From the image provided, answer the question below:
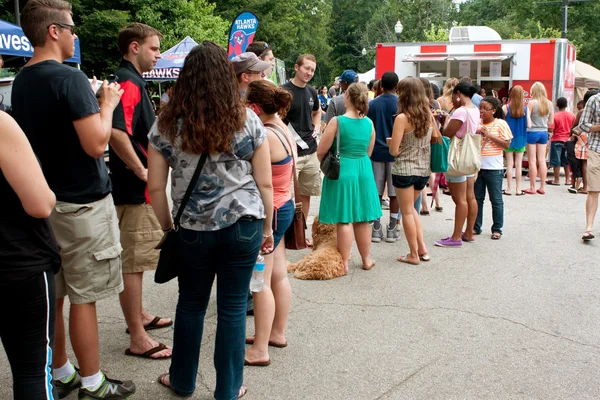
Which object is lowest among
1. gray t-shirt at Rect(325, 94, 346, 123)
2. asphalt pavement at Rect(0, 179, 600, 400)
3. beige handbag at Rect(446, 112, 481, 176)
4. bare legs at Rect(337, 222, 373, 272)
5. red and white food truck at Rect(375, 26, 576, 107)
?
asphalt pavement at Rect(0, 179, 600, 400)

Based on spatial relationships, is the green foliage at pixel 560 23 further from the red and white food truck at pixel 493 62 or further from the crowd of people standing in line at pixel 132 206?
the crowd of people standing in line at pixel 132 206

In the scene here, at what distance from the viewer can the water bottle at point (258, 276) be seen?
3.74m

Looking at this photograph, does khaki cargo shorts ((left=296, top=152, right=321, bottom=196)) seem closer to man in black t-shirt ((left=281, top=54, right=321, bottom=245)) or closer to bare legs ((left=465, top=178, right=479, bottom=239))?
man in black t-shirt ((left=281, top=54, right=321, bottom=245))

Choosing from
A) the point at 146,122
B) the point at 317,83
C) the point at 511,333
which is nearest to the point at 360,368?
the point at 511,333

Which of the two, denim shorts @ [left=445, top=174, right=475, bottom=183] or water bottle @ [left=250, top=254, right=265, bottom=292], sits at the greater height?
denim shorts @ [left=445, top=174, right=475, bottom=183]

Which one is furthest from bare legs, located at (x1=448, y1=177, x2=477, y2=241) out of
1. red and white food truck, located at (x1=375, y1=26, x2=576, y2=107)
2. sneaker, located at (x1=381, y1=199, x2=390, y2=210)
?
red and white food truck, located at (x1=375, y1=26, x2=576, y2=107)

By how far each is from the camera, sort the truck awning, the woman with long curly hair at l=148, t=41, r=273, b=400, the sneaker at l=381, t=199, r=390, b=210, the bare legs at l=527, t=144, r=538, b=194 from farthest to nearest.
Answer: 1. the truck awning
2. the bare legs at l=527, t=144, r=538, b=194
3. the sneaker at l=381, t=199, r=390, b=210
4. the woman with long curly hair at l=148, t=41, r=273, b=400

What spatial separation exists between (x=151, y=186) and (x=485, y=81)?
13.9 m

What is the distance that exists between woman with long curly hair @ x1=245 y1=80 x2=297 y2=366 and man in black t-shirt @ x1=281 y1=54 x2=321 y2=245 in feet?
8.40

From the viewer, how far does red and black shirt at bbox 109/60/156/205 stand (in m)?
3.74

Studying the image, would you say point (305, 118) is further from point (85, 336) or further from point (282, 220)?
point (85, 336)

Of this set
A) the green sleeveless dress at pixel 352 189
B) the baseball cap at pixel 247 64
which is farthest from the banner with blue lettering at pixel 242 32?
the baseball cap at pixel 247 64

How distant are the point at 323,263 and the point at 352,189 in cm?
75

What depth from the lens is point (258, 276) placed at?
375cm
